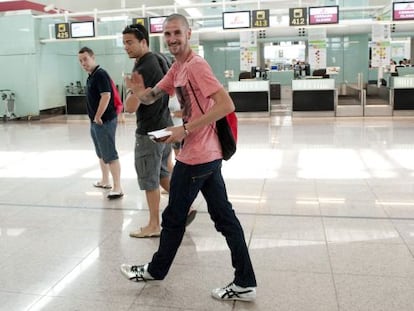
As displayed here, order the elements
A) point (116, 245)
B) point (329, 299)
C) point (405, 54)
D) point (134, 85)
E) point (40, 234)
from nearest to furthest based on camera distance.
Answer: point (329, 299)
point (134, 85)
point (116, 245)
point (40, 234)
point (405, 54)

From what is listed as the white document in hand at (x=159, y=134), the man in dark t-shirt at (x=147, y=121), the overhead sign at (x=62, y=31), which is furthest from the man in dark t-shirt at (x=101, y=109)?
the overhead sign at (x=62, y=31)

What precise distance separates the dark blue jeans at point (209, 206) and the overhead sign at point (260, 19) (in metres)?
10.9

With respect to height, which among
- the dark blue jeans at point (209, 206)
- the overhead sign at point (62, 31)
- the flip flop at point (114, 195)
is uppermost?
the overhead sign at point (62, 31)

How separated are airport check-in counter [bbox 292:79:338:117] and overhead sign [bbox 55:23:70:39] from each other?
6.94 meters

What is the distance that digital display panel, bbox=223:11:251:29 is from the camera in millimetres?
12791

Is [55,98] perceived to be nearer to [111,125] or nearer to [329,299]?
[111,125]

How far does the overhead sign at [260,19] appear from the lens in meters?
12.6

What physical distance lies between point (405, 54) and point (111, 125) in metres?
19.9

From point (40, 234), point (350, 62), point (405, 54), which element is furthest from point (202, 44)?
point (40, 234)

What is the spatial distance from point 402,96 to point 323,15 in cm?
312

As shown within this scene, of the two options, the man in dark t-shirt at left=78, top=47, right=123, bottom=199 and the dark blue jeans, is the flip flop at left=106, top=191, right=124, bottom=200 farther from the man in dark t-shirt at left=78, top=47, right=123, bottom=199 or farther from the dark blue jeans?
the dark blue jeans

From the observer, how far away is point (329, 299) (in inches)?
103

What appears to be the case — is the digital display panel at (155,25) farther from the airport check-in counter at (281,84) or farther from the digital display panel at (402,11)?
the airport check-in counter at (281,84)

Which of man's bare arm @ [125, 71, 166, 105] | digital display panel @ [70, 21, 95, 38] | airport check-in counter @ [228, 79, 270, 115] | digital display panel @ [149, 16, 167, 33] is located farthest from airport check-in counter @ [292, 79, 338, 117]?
man's bare arm @ [125, 71, 166, 105]
